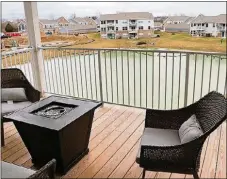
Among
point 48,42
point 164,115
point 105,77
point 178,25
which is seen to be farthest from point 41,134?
point 48,42

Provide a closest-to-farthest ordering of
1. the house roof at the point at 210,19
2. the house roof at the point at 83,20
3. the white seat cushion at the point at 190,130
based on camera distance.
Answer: the white seat cushion at the point at 190,130 < the house roof at the point at 210,19 < the house roof at the point at 83,20

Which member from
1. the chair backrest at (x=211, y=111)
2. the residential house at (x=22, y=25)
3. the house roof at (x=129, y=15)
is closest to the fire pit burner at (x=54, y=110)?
the chair backrest at (x=211, y=111)

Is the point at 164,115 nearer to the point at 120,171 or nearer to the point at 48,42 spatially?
the point at 120,171

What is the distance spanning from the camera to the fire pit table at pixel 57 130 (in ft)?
7.65

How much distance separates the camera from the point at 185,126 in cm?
223

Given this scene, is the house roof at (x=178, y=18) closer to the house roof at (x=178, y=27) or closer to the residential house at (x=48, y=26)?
the house roof at (x=178, y=27)

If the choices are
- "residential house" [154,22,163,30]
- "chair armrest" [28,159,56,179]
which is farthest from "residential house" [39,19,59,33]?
"chair armrest" [28,159,56,179]

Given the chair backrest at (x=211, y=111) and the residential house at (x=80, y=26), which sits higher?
the residential house at (x=80, y=26)

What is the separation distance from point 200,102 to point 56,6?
122 inches

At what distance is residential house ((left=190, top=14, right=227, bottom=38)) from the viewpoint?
3127 mm

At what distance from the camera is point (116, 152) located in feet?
9.47

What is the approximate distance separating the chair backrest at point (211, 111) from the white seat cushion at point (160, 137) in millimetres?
272

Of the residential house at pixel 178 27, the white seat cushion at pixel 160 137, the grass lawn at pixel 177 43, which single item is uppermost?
the residential house at pixel 178 27

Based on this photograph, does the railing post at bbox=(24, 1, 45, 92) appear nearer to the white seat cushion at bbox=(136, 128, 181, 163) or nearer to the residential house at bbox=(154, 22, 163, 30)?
the residential house at bbox=(154, 22, 163, 30)
